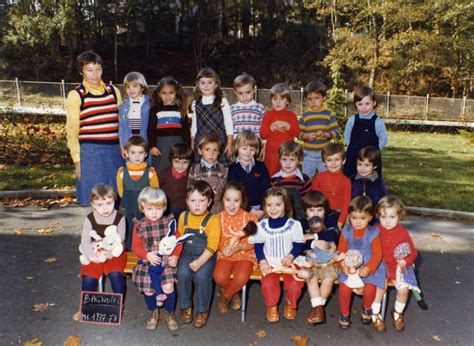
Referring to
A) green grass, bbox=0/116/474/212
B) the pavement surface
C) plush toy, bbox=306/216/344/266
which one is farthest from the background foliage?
plush toy, bbox=306/216/344/266

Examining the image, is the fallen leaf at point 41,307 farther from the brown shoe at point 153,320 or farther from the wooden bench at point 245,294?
the wooden bench at point 245,294

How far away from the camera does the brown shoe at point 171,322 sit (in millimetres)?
3951

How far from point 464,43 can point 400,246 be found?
949 inches

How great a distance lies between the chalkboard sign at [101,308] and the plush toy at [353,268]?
6.77 ft

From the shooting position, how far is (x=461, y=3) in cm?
2353

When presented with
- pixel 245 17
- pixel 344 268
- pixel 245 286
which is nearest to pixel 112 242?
pixel 245 286

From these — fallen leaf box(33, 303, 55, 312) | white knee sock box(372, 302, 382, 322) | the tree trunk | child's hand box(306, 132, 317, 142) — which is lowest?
fallen leaf box(33, 303, 55, 312)

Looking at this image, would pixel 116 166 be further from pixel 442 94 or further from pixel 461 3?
pixel 442 94

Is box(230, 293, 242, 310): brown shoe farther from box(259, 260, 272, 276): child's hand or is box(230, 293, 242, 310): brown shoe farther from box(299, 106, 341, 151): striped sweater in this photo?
box(299, 106, 341, 151): striped sweater

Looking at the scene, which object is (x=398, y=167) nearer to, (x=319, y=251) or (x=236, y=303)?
(x=319, y=251)

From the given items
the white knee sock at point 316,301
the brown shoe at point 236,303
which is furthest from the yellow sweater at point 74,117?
the white knee sock at point 316,301

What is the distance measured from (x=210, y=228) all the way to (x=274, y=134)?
1809 mm

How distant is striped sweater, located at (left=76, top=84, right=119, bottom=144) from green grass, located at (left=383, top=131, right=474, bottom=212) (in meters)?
5.52

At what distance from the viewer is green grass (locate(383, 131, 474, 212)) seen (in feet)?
27.3
